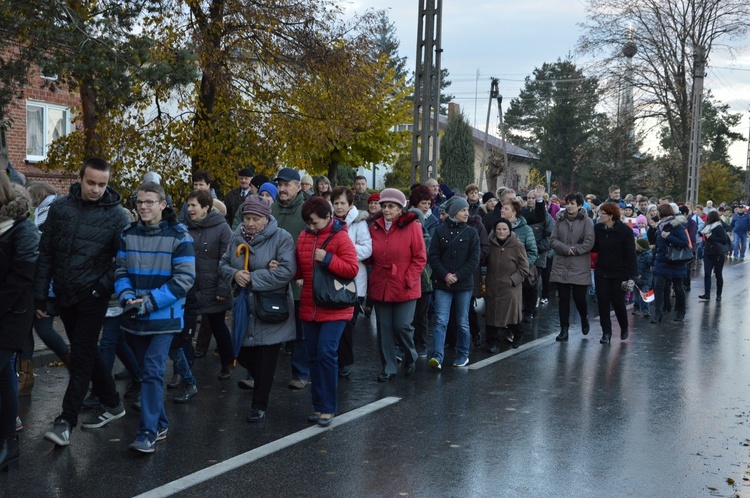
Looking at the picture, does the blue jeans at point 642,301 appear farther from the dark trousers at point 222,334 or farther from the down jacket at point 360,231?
the dark trousers at point 222,334

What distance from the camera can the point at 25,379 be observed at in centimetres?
805

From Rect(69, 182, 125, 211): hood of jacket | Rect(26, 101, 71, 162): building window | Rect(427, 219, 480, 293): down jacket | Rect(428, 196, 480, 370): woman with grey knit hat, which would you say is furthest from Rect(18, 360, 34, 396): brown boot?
Rect(26, 101, 71, 162): building window

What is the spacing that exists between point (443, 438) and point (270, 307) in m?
1.65

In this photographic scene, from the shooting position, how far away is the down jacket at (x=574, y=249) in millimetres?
11930

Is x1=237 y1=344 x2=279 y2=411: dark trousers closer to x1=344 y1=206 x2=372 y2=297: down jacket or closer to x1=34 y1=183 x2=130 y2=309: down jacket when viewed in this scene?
x1=34 y1=183 x2=130 y2=309: down jacket

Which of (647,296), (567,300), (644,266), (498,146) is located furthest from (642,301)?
(498,146)

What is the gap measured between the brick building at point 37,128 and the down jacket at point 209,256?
1670cm

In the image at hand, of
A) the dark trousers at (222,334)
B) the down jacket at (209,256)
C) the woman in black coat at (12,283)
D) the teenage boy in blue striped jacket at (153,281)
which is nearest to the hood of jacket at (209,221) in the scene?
the down jacket at (209,256)

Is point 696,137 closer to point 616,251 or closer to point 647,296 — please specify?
point 647,296

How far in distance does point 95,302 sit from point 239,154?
36.7ft

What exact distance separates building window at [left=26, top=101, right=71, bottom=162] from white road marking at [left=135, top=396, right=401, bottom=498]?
65.1ft

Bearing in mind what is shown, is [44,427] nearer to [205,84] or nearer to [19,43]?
[19,43]

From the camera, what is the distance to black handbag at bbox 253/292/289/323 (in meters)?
6.97

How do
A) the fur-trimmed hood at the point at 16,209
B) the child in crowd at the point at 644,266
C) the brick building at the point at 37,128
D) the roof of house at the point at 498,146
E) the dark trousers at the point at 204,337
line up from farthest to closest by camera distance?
the roof of house at the point at 498,146, the brick building at the point at 37,128, the child in crowd at the point at 644,266, the dark trousers at the point at 204,337, the fur-trimmed hood at the point at 16,209
